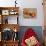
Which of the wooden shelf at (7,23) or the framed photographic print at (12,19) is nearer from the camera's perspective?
the wooden shelf at (7,23)

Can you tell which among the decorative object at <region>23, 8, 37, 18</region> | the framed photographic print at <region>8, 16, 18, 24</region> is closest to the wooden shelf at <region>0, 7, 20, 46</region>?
the framed photographic print at <region>8, 16, 18, 24</region>

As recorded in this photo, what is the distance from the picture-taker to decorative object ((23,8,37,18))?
525 cm

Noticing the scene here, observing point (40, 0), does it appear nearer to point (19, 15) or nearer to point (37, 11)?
point (37, 11)

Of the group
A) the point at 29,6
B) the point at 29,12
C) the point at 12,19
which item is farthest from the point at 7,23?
the point at 29,6

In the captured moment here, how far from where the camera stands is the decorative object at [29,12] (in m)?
5.25

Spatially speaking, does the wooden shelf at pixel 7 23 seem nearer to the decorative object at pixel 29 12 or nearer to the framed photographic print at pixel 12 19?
the framed photographic print at pixel 12 19

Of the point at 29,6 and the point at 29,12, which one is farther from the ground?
the point at 29,6

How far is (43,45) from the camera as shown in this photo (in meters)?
5.16

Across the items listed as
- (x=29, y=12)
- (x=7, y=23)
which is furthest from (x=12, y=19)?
(x=29, y=12)

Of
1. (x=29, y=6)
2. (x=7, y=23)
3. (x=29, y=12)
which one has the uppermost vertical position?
(x=29, y=6)

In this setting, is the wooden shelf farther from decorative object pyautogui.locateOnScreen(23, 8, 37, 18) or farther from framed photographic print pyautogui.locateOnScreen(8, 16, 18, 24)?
decorative object pyautogui.locateOnScreen(23, 8, 37, 18)

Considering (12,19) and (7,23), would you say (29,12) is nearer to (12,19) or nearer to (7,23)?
(12,19)

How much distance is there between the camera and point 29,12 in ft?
17.3

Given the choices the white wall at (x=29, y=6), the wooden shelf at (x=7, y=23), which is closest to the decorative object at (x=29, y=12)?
the white wall at (x=29, y=6)
